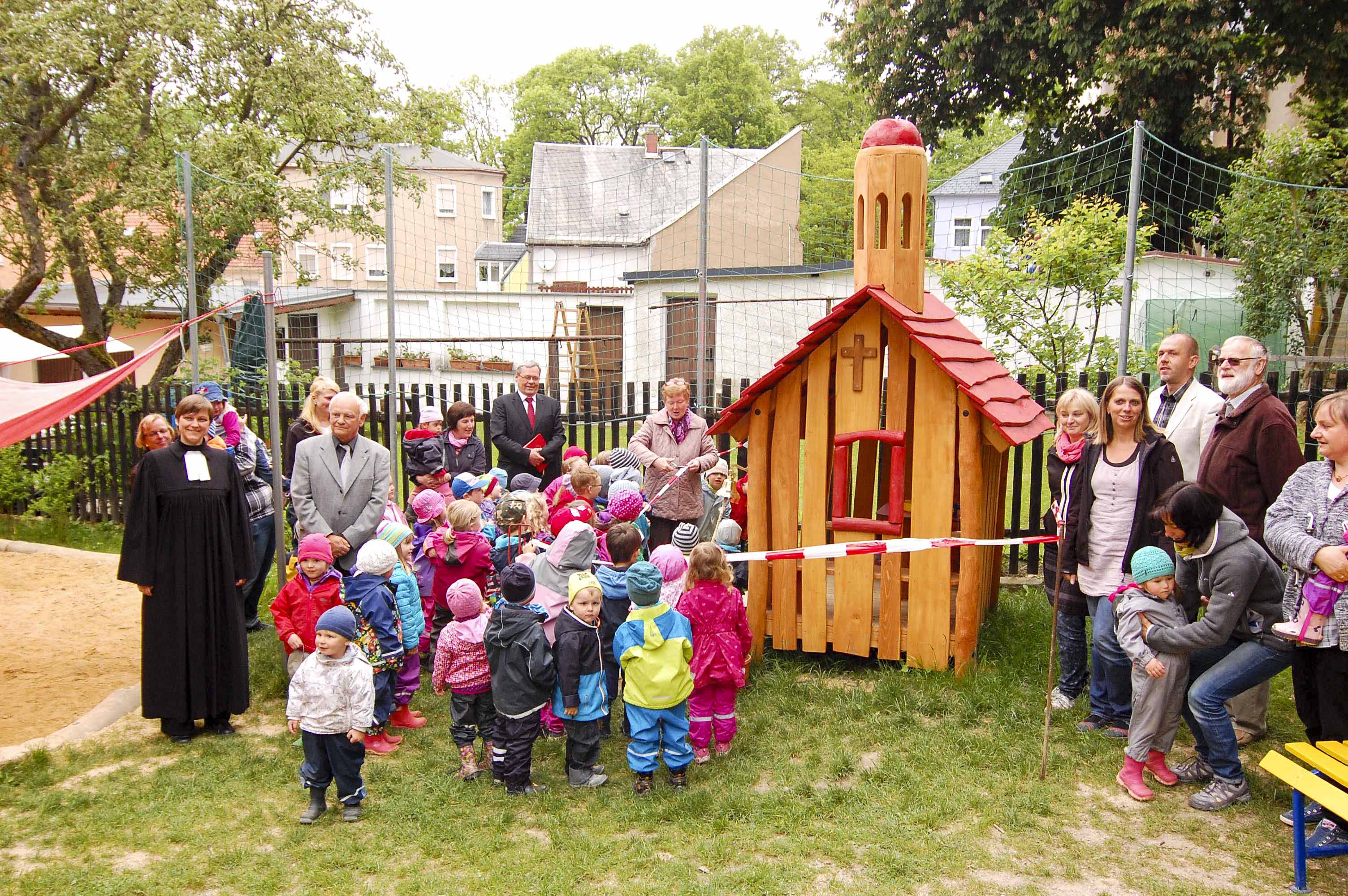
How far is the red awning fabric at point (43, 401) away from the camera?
5.43m

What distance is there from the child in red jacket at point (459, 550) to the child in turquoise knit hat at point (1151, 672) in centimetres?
324

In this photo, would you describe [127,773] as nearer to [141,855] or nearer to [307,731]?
[141,855]

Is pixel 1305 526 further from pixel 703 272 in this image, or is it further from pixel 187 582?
pixel 187 582

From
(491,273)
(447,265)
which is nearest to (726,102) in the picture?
(491,273)

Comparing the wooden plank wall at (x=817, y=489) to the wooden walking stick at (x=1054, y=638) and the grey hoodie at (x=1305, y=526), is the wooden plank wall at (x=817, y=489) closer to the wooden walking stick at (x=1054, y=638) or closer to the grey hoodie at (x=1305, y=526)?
the wooden walking stick at (x=1054, y=638)

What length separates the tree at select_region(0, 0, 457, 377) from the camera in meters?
12.1

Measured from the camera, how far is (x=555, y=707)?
177 inches

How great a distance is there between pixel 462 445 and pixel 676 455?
1472mm

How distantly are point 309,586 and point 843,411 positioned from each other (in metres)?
3.02

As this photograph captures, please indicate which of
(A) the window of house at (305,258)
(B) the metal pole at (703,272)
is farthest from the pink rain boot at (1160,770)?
(A) the window of house at (305,258)

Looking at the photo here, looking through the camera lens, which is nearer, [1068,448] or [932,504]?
[1068,448]

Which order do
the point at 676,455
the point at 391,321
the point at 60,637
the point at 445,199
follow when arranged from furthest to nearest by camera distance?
the point at 445,199, the point at 391,321, the point at 60,637, the point at 676,455

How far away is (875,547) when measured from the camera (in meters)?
5.31

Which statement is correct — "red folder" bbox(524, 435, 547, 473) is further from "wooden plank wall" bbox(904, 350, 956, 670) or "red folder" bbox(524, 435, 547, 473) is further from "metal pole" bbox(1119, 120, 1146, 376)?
"metal pole" bbox(1119, 120, 1146, 376)
